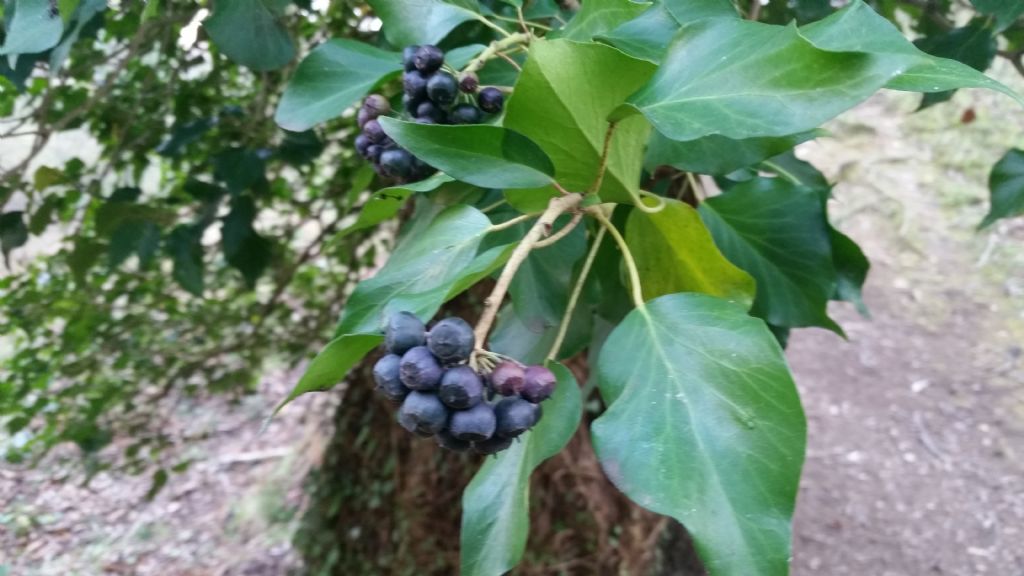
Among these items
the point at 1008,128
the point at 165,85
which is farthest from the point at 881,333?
the point at 165,85

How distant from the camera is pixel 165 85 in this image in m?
1.34

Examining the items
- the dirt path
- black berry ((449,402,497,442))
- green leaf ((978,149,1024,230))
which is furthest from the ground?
green leaf ((978,149,1024,230))

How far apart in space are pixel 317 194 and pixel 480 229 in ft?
3.81

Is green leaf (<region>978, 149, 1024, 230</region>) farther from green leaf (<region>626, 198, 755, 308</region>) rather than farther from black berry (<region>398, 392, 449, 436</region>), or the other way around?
black berry (<region>398, 392, 449, 436</region>)

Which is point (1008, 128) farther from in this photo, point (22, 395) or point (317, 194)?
point (22, 395)

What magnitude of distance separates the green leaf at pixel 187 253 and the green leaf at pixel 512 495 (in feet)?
3.06

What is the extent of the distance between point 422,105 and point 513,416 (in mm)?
256

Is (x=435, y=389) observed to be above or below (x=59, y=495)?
above

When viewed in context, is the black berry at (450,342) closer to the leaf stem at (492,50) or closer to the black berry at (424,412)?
the black berry at (424,412)

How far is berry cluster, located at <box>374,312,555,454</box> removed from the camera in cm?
40

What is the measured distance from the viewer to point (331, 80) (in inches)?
26.2

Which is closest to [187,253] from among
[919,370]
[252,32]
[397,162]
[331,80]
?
[252,32]

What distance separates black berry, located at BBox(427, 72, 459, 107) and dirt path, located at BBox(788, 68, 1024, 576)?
1895mm

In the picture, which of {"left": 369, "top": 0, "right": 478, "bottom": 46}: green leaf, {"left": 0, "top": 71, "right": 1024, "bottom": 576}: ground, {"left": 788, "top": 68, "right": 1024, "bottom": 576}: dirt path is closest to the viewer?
{"left": 369, "top": 0, "right": 478, "bottom": 46}: green leaf
